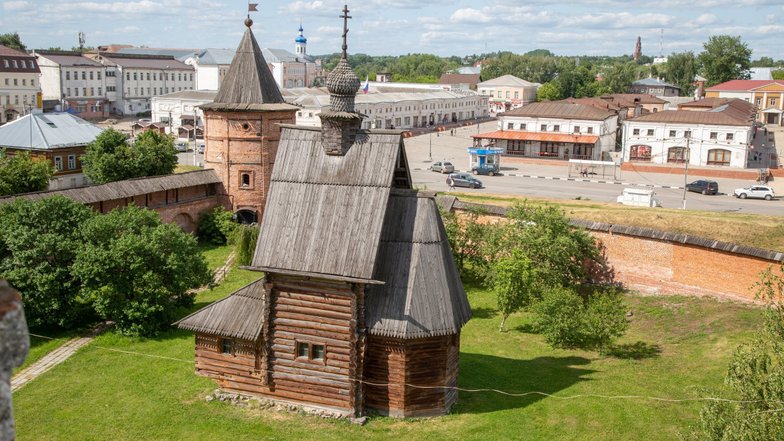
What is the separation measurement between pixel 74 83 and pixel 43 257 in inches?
2805

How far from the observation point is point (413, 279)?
1805 centimetres

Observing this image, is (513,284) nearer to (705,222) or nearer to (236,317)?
(705,222)

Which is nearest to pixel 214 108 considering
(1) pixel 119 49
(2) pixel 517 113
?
(2) pixel 517 113

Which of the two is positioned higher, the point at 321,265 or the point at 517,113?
the point at 517,113

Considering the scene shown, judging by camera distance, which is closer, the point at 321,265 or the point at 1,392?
the point at 1,392

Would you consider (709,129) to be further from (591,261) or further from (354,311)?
(354,311)

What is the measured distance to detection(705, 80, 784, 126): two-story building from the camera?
8519 centimetres

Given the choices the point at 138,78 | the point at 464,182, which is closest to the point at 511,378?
the point at 464,182

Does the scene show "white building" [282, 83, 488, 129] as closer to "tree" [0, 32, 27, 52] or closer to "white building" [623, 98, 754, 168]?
"white building" [623, 98, 754, 168]

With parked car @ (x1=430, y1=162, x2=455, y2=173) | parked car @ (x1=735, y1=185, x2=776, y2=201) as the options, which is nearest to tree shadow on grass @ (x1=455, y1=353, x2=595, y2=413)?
parked car @ (x1=735, y1=185, x2=776, y2=201)

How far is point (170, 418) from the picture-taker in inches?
723

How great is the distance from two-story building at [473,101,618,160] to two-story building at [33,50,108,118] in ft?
170

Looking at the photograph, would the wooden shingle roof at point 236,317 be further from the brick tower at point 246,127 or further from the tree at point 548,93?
the tree at point 548,93

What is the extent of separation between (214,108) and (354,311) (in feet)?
73.7
